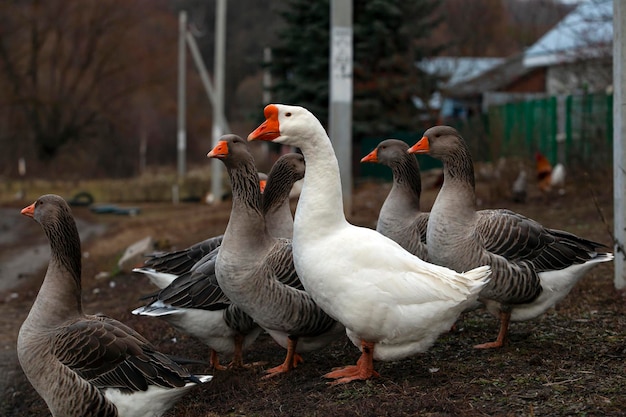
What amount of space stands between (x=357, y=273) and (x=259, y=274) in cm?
96

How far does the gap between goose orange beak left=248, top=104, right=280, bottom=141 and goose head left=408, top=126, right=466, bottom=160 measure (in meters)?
1.51

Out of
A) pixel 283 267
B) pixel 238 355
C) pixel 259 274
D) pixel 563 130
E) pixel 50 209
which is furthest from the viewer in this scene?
pixel 563 130

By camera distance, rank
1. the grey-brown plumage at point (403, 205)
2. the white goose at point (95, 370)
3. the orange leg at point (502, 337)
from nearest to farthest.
Answer: 1. the white goose at point (95, 370)
2. the orange leg at point (502, 337)
3. the grey-brown plumage at point (403, 205)

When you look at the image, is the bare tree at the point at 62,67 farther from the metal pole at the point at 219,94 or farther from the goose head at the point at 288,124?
the goose head at the point at 288,124

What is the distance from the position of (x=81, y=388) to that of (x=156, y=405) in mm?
466

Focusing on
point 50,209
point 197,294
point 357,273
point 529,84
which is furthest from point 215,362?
point 529,84

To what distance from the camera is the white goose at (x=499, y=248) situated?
5.70 meters

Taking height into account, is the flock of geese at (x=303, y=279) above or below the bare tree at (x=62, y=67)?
below

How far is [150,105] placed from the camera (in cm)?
4619

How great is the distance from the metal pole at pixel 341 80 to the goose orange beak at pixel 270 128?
858 centimetres

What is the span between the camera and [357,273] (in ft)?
15.6

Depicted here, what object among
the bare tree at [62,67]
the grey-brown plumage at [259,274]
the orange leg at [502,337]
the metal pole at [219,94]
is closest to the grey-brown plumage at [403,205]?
the orange leg at [502,337]

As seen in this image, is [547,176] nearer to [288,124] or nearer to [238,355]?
[238,355]

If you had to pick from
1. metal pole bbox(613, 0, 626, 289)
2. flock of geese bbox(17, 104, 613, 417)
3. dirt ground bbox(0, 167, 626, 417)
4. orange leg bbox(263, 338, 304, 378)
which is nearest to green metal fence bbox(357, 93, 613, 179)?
dirt ground bbox(0, 167, 626, 417)
